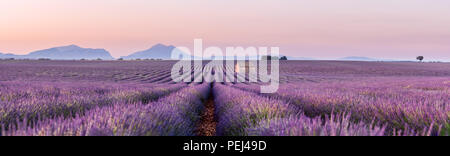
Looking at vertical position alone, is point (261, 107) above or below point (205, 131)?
above

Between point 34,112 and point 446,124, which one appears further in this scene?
point 34,112

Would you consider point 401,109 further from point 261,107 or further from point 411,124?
point 261,107
